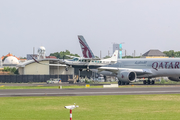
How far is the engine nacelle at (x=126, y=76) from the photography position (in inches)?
2504

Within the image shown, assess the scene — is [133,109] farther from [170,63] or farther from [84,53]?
[84,53]

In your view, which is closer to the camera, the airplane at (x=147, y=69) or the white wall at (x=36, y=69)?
the airplane at (x=147, y=69)

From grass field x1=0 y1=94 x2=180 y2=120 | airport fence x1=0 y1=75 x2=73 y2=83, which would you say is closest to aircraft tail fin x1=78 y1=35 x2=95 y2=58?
airport fence x1=0 y1=75 x2=73 y2=83

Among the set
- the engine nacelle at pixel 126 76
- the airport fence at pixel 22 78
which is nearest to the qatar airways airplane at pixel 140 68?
the engine nacelle at pixel 126 76

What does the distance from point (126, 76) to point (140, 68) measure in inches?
232

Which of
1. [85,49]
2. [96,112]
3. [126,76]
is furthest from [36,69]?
[96,112]

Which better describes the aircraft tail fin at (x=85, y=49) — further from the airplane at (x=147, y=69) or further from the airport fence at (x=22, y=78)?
the airport fence at (x=22, y=78)

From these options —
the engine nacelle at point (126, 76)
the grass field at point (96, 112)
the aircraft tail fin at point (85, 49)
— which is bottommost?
the grass field at point (96, 112)

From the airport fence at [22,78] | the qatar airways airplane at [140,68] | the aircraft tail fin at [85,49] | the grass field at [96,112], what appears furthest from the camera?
the airport fence at [22,78]

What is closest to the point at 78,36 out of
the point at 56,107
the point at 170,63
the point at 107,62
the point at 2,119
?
the point at 107,62

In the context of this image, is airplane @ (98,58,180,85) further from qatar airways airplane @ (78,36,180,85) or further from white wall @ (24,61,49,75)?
white wall @ (24,61,49,75)

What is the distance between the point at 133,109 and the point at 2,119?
9.57 metres

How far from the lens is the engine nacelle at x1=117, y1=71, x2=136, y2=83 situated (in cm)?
6359

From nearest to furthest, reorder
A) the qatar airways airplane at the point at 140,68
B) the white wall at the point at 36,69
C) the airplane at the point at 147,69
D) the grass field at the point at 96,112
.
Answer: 1. the grass field at the point at 96,112
2. the airplane at the point at 147,69
3. the qatar airways airplane at the point at 140,68
4. the white wall at the point at 36,69
